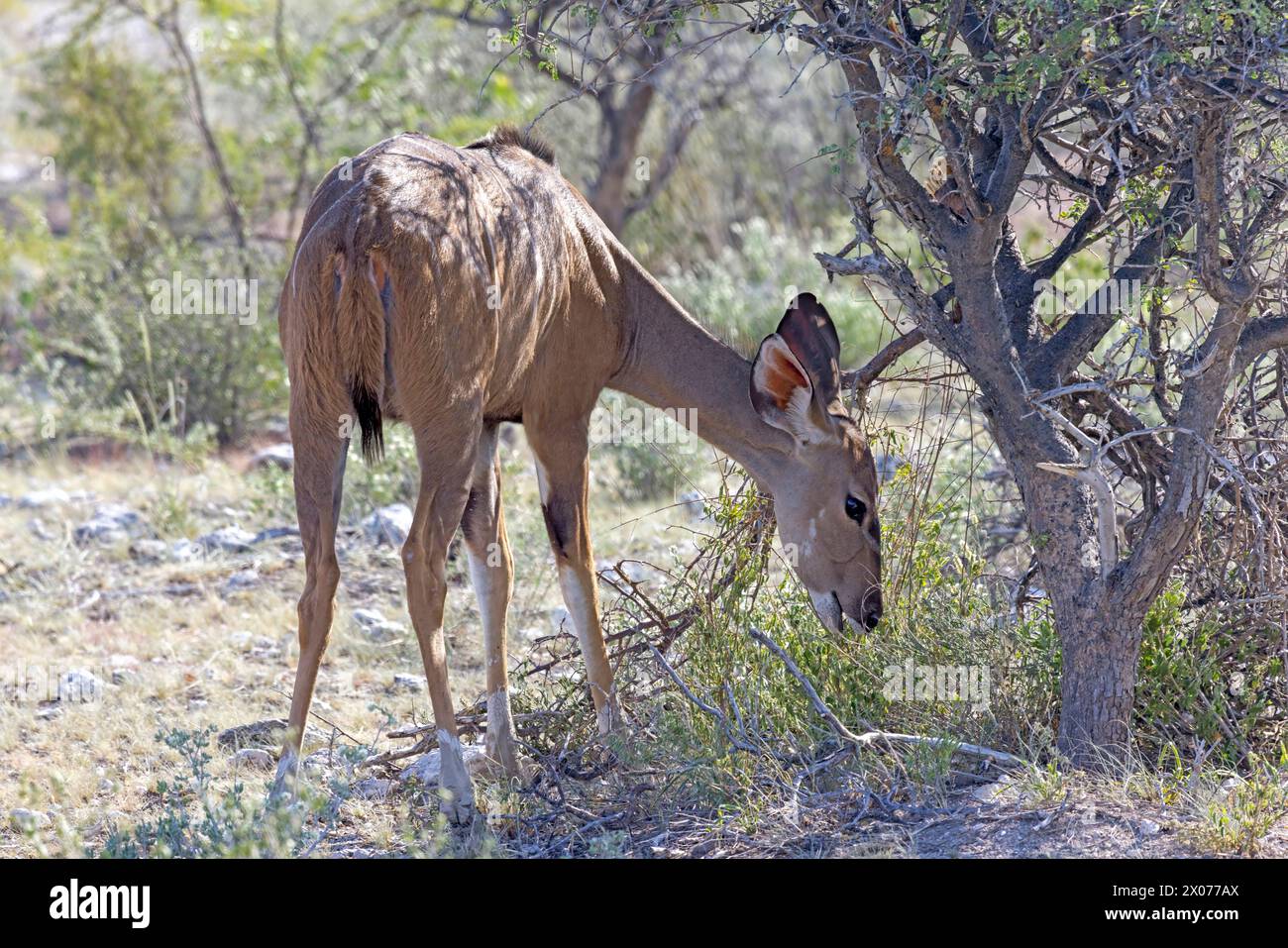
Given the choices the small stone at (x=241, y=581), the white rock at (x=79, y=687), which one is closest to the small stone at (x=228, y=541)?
the small stone at (x=241, y=581)

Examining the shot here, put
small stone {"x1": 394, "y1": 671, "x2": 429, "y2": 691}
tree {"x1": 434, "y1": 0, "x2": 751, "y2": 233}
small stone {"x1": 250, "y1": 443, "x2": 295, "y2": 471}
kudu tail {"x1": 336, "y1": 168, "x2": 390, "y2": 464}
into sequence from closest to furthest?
1. kudu tail {"x1": 336, "y1": 168, "x2": 390, "y2": 464}
2. small stone {"x1": 394, "y1": 671, "x2": 429, "y2": 691}
3. small stone {"x1": 250, "y1": 443, "x2": 295, "y2": 471}
4. tree {"x1": 434, "y1": 0, "x2": 751, "y2": 233}

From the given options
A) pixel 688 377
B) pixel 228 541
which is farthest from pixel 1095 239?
pixel 228 541

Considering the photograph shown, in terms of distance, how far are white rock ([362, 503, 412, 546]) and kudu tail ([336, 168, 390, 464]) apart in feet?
11.6

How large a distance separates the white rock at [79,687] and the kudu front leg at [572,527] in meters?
2.39

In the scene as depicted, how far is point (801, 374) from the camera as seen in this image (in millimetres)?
6016

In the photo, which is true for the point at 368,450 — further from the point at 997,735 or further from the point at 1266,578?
the point at 1266,578

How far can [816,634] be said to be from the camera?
599 cm

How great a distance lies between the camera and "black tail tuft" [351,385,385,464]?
5145mm

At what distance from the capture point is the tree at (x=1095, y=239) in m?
4.58

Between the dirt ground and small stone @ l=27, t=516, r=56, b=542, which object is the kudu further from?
small stone @ l=27, t=516, r=56, b=542

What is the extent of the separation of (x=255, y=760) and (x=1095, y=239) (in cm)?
382

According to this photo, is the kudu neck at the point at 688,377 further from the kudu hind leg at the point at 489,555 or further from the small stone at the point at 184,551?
the small stone at the point at 184,551

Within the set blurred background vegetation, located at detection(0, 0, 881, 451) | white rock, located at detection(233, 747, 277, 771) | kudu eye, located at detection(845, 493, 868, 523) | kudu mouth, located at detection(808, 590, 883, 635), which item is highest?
blurred background vegetation, located at detection(0, 0, 881, 451)

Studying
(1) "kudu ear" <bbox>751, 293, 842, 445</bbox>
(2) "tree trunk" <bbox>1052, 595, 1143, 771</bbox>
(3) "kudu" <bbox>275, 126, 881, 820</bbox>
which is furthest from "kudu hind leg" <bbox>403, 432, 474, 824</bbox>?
(2) "tree trunk" <bbox>1052, 595, 1143, 771</bbox>
